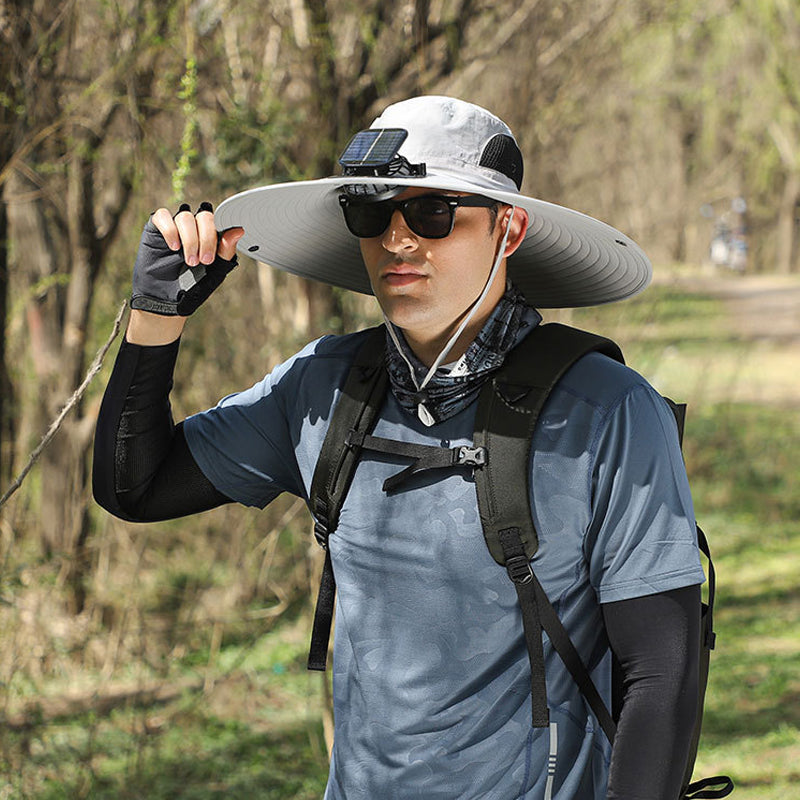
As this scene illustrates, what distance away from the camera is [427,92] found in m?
6.09

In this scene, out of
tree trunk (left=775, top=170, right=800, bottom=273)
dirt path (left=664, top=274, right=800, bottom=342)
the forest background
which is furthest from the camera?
tree trunk (left=775, top=170, right=800, bottom=273)

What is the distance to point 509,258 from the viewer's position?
7.39ft

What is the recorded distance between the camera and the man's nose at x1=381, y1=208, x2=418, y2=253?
1913mm

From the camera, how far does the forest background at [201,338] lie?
4.45 meters

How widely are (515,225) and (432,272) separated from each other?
187mm

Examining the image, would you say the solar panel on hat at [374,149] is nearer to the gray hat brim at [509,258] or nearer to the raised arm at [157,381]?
the gray hat brim at [509,258]

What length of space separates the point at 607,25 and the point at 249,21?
248cm

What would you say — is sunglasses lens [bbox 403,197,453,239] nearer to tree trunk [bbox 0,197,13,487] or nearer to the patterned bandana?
the patterned bandana

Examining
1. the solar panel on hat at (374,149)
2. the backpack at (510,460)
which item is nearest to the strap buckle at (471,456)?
the backpack at (510,460)

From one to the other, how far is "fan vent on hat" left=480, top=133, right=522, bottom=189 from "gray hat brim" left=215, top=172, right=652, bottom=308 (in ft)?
0.14

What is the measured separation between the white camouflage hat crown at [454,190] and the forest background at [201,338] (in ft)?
2.73

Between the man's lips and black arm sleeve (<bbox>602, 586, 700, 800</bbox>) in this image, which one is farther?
the man's lips

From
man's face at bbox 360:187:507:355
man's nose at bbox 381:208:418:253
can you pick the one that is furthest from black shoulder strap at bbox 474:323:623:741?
man's nose at bbox 381:208:418:253

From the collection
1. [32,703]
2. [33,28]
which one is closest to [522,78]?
[33,28]
